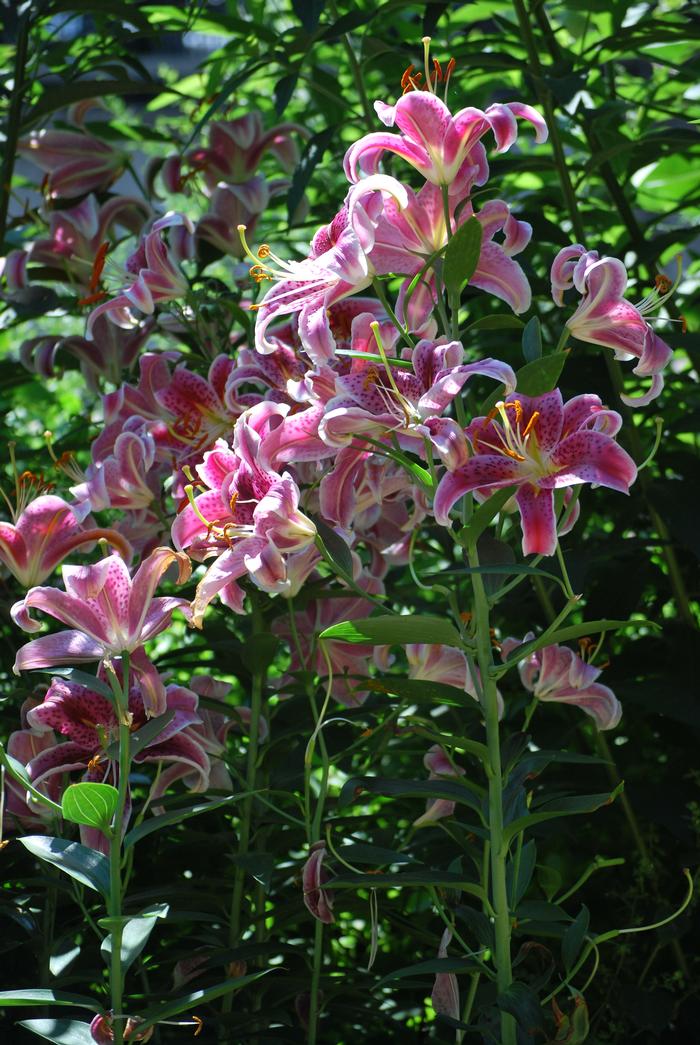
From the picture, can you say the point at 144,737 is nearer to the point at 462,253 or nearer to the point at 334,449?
the point at 334,449

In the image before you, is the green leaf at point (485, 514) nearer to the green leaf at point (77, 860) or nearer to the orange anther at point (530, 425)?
the orange anther at point (530, 425)

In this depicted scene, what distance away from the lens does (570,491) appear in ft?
2.97

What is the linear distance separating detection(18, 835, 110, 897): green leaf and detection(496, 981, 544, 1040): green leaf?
27cm

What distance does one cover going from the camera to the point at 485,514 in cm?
81

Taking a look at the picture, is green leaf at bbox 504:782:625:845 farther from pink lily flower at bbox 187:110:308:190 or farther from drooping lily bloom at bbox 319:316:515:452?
pink lily flower at bbox 187:110:308:190

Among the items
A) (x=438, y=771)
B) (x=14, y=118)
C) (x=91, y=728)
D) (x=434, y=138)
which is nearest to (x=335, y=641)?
(x=438, y=771)

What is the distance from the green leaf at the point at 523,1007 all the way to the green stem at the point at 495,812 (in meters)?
0.01

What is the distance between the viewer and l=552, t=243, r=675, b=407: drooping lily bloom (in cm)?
85

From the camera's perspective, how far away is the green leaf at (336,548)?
2.97ft

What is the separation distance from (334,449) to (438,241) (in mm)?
165

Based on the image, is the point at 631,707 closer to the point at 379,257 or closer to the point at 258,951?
the point at 258,951

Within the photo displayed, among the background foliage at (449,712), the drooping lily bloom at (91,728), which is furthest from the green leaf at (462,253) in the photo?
the drooping lily bloom at (91,728)

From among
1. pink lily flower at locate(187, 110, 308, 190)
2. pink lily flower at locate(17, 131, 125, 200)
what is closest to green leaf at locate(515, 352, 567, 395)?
pink lily flower at locate(187, 110, 308, 190)

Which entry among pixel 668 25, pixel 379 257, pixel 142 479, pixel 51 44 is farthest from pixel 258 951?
pixel 51 44
